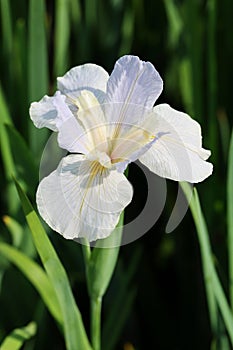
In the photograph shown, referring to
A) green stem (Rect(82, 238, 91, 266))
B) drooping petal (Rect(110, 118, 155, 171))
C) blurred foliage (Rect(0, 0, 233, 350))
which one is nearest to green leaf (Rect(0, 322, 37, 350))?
blurred foliage (Rect(0, 0, 233, 350))

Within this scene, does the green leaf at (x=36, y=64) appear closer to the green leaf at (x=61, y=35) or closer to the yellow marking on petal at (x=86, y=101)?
the green leaf at (x=61, y=35)

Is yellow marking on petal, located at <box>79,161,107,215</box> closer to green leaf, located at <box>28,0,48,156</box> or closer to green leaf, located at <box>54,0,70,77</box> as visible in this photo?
green leaf, located at <box>28,0,48,156</box>

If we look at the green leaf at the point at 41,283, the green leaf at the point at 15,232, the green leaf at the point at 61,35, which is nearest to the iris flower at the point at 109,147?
the green leaf at the point at 41,283

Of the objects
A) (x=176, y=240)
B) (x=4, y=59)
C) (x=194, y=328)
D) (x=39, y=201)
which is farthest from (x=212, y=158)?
(x=39, y=201)

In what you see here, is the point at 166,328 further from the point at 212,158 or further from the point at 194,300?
the point at 212,158

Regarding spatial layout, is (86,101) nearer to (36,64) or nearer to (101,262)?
(101,262)

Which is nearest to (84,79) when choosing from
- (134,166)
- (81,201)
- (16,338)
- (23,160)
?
(81,201)
